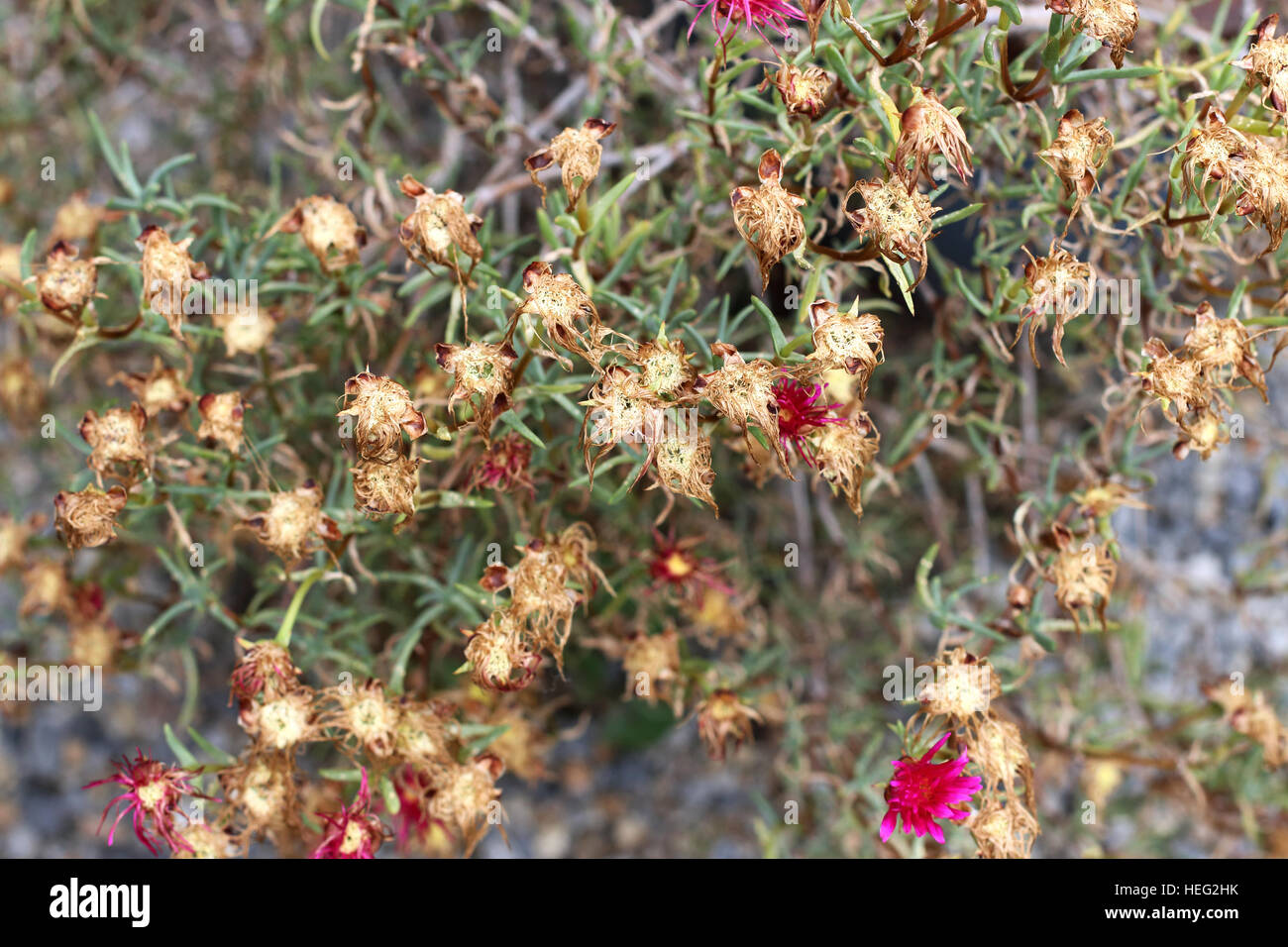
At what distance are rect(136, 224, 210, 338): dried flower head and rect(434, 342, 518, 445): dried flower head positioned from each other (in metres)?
0.31

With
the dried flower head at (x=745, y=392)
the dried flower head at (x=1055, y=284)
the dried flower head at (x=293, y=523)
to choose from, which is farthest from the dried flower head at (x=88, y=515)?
the dried flower head at (x=1055, y=284)

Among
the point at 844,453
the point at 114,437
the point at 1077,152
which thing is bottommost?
the point at 844,453

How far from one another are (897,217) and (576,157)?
0.92ft

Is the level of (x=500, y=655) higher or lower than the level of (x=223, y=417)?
lower

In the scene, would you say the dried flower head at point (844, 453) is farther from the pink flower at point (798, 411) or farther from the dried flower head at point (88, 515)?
the dried flower head at point (88, 515)

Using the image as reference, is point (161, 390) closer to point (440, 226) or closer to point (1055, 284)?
point (440, 226)

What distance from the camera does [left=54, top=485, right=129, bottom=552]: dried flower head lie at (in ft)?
2.94

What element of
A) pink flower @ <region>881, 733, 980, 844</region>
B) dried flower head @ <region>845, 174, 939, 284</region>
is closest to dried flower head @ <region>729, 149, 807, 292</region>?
dried flower head @ <region>845, 174, 939, 284</region>

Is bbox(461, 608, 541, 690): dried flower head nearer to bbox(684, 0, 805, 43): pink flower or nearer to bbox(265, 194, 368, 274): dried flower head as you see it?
bbox(265, 194, 368, 274): dried flower head

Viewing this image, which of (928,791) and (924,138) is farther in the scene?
(928,791)

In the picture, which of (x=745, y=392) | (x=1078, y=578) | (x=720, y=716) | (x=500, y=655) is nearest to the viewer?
(x=745, y=392)

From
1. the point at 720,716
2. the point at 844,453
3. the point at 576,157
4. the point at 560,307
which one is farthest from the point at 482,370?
the point at 720,716

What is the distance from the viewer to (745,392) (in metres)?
0.73

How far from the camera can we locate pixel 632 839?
65.9 inches
